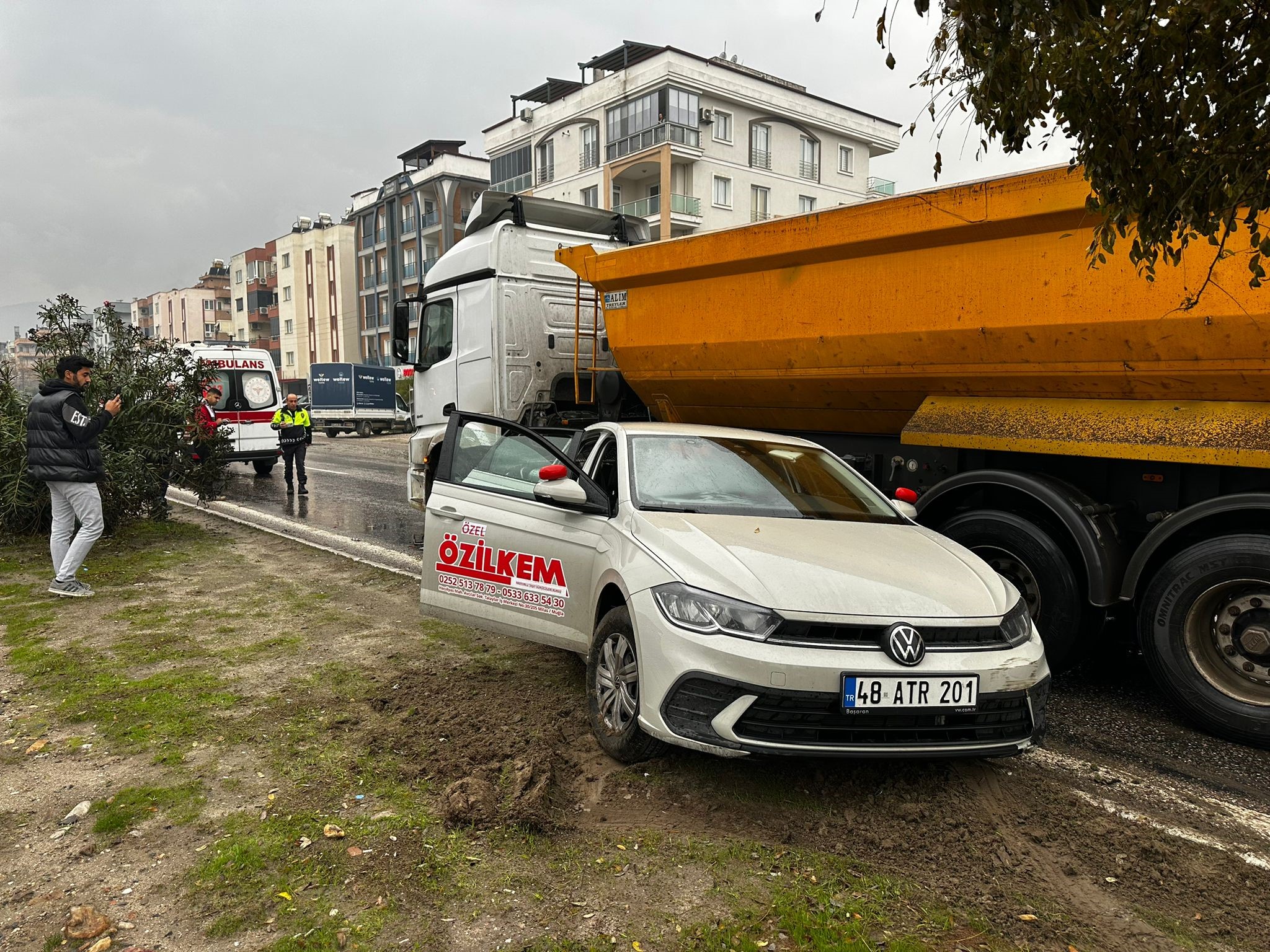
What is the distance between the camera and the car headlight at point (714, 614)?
3.25 m

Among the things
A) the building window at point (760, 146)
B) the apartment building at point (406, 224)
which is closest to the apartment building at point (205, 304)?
the apartment building at point (406, 224)

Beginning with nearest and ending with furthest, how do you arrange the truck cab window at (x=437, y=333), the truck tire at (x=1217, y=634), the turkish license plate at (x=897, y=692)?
the turkish license plate at (x=897, y=692) → the truck tire at (x=1217, y=634) → the truck cab window at (x=437, y=333)

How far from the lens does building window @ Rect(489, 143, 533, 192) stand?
48750 millimetres

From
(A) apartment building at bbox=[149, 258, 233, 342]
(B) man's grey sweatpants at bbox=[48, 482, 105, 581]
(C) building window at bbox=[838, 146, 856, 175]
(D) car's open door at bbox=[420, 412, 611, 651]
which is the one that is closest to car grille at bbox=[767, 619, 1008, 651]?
(D) car's open door at bbox=[420, 412, 611, 651]

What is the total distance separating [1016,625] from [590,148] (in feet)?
147

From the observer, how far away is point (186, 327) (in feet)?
322

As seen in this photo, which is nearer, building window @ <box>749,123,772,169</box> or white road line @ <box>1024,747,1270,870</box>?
white road line @ <box>1024,747,1270,870</box>

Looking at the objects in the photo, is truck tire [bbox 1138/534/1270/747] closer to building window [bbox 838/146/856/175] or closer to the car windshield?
the car windshield

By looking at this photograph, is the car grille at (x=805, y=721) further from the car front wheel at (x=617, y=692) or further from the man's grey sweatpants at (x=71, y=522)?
the man's grey sweatpants at (x=71, y=522)

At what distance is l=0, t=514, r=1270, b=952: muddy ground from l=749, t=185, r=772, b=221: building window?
4234 cm

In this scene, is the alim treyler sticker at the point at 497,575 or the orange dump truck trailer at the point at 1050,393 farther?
the alim treyler sticker at the point at 497,575

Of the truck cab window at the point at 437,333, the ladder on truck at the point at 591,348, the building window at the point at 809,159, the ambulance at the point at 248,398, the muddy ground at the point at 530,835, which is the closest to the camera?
the muddy ground at the point at 530,835

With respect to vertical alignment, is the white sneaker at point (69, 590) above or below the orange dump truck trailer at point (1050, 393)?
below

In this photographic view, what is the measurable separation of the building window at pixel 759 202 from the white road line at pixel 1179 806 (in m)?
42.4
